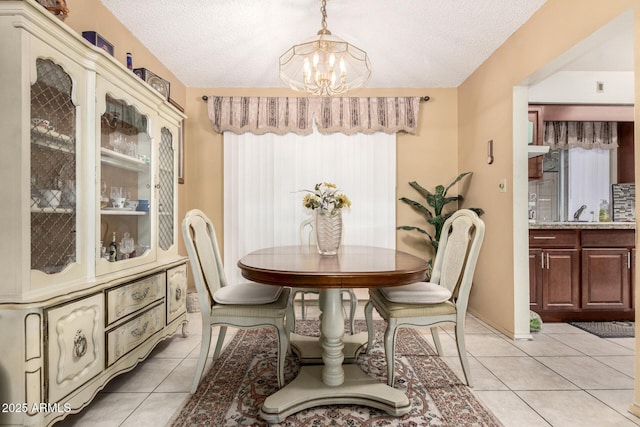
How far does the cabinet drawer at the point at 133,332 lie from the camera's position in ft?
6.11

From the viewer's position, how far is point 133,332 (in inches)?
81.6

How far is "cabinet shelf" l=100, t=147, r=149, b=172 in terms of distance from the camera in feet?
6.51

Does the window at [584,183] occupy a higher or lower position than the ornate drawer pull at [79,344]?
higher

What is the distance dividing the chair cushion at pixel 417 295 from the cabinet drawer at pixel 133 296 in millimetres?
1492

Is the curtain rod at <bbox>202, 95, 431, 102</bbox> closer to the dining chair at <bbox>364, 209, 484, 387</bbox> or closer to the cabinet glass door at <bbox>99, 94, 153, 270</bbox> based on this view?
the cabinet glass door at <bbox>99, 94, 153, 270</bbox>

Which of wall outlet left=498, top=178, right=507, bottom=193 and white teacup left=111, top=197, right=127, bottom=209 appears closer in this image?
white teacup left=111, top=197, right=127, bottom=209

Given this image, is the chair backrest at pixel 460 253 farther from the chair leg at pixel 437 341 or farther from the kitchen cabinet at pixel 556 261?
the kitchen cabinet at pixel 556 261

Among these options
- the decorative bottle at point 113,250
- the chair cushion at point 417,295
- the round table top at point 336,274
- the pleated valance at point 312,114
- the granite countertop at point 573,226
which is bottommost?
the chair cushion at point 417,295

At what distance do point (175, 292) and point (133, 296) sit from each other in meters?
0.61

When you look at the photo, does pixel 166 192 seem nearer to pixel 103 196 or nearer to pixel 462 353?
pixel 103 196

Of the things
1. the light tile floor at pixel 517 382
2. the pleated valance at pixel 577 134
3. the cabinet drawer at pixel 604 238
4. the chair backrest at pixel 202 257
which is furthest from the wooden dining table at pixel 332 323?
the pleated valance at pixel 577 134

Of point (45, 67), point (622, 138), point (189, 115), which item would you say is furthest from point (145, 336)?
point (622, 138)

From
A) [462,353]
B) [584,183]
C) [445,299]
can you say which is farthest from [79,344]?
[584,183]

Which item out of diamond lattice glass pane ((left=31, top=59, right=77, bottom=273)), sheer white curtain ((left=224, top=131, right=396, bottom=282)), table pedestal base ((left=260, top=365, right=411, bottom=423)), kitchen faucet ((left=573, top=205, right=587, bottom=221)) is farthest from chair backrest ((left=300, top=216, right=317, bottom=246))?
kitchen faucet ((left=573, top=205, right=587, bottom=221))
